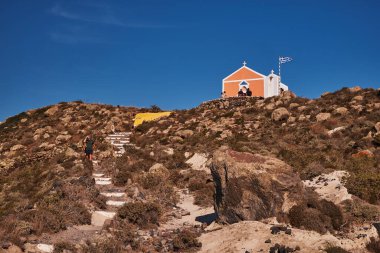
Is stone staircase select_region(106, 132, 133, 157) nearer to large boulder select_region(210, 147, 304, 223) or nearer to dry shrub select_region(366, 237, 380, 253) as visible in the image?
large boulder select_region(210, 147, 304, 223)

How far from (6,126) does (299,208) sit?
55.1m

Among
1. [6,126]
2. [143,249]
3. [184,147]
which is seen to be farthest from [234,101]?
[143,249]

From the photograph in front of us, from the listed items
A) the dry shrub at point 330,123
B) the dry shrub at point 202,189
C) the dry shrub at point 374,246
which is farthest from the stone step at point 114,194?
the dry shrub at point 330,123

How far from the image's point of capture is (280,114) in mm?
37000

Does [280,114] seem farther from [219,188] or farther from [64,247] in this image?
[64,247]

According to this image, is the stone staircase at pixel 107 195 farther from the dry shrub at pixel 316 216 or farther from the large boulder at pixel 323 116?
the large boulder at pixel 323 116

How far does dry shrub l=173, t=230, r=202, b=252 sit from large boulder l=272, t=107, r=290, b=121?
26450 mm

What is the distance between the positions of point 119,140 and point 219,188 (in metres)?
25.4

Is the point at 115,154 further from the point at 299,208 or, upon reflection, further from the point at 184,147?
the point at 299,208

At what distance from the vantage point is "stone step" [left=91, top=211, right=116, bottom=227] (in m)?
14.3

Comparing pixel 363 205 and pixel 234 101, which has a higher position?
pixel 234 101

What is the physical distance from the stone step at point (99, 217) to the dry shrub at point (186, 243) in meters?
3.80

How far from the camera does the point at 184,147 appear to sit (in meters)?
30.6

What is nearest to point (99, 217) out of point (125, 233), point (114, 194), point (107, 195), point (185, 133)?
point (125, 233)
